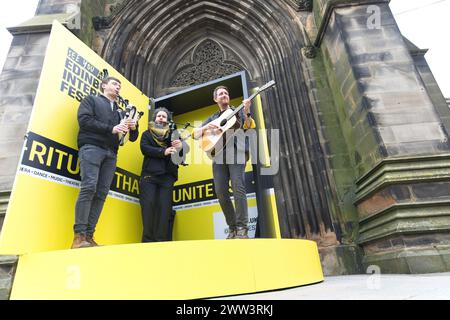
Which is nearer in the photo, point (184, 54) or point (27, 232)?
point (27, 232)

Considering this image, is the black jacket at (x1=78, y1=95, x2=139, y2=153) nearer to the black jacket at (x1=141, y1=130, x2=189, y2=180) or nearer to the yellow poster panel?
the yellow poster panel

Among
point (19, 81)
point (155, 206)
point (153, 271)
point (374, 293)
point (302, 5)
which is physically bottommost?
point (374, 293)

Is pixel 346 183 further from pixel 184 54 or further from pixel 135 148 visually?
pixel 184 54

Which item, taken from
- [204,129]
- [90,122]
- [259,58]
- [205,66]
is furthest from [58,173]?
[259,58]

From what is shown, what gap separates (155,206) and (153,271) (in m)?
1.42

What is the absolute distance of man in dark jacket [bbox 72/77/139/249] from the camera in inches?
90.4

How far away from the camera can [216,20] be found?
21.9 feet

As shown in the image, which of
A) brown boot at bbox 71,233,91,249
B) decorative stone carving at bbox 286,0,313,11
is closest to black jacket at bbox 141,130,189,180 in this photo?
brown boot at bbox 71,233,91,249

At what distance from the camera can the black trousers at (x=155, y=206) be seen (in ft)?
9.55

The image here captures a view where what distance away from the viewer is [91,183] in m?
2.35

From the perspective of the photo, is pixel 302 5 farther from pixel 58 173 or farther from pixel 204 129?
pixel 58 173

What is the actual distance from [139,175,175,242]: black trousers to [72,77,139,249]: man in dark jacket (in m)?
0.50
